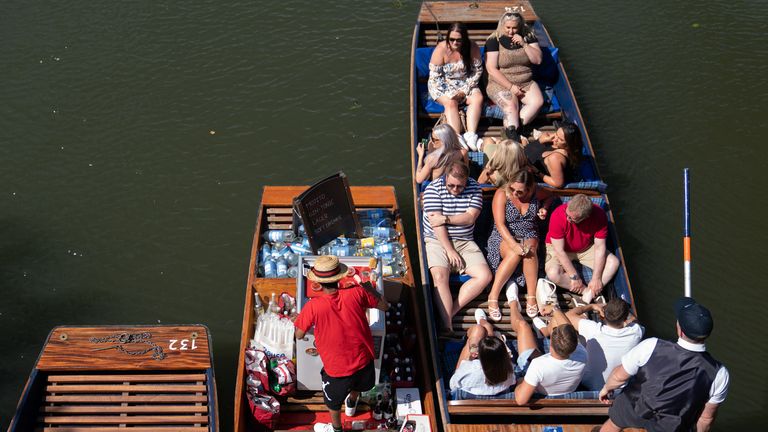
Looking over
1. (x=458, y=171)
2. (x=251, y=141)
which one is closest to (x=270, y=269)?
(x=458, y=171)

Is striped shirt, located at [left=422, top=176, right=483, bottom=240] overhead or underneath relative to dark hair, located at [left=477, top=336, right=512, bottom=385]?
overhead

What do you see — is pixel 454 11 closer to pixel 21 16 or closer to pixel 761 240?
pixel 761 240

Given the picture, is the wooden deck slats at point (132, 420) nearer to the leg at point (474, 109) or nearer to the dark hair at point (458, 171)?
the dark hair at point (458, 171)

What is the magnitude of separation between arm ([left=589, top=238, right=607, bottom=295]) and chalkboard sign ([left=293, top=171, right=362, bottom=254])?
2313 millimetres

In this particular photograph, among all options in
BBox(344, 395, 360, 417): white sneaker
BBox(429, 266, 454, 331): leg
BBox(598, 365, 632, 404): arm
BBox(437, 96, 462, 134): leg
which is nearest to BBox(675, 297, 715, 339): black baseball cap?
BBox(598, 365, 632, 404): arm

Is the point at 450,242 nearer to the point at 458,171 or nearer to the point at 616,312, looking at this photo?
the point at 458,171

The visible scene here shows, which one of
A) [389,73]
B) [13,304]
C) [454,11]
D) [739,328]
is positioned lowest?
[739,328]

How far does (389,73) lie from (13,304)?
18.8 ft

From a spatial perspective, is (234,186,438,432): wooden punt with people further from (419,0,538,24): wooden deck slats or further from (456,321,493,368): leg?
(419,0,538,24): wooden deck slats

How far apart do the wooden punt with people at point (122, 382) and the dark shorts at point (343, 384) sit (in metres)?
1.01

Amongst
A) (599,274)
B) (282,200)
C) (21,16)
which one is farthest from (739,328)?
(21,16)

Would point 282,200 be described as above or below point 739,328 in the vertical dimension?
above

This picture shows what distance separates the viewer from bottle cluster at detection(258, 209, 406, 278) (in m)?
7.12

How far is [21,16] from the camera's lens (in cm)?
1129
